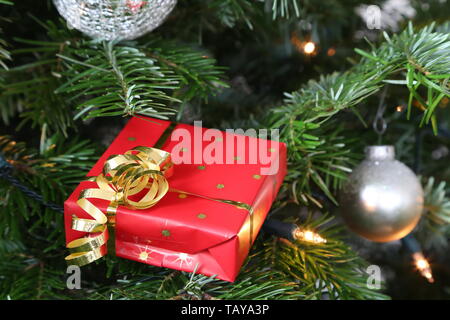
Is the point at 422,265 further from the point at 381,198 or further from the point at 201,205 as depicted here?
the point at 201,205

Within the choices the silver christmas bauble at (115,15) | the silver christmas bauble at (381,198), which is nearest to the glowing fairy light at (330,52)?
the silver christmas bauble at (381,198)

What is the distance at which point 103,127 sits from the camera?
0.59 m

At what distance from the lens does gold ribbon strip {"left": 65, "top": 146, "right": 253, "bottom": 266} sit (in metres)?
0.36

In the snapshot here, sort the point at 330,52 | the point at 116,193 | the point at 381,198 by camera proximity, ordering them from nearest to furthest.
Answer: the point at 116,193 < the point at 381,198 < the point at 330,52

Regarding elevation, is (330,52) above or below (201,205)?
above

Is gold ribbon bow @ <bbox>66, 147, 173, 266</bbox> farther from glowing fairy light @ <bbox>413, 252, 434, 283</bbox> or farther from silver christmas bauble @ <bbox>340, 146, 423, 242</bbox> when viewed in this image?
glowing fairy light @ <bbox>413, 252, 434, 283</bbox>

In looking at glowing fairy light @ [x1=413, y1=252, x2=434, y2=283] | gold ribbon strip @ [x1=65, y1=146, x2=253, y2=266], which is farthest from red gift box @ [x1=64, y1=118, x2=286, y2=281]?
glowing fairy light @ [x1=413, y1=252, x2=434, y2=283]

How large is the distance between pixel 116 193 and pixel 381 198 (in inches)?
11.3

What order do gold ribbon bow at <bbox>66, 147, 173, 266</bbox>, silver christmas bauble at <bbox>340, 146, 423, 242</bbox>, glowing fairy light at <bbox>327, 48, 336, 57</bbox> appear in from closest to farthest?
gold ribbon bow at <bbox>66, 147, 173, 266</bbox> < silver christmas bauble at <bbox>340, 146, 423, 242</bbox> < glowing fairy light at <bbox>327, 48, 336, 57</bbox>

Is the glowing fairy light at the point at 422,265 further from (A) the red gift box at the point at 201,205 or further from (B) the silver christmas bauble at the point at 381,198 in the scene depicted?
(A) the red gift box at the point at 201,205

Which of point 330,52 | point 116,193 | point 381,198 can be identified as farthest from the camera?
point 330,52

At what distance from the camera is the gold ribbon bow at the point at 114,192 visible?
36 centimetres

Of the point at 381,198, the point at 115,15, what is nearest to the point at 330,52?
the point at 381,198

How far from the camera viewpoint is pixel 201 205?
1.24 ft
